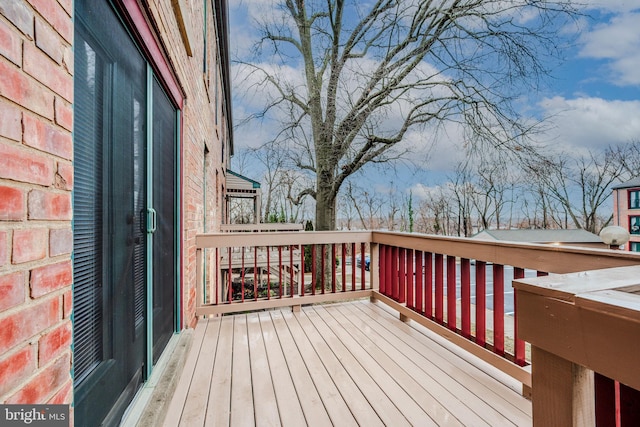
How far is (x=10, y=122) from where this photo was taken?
2.10 ft

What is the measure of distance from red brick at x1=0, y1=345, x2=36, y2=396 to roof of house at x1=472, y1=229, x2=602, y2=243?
2128cm

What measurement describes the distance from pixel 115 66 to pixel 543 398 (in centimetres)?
183

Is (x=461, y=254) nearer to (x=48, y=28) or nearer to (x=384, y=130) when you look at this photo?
(x=48, y=28)

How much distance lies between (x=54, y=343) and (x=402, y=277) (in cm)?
284

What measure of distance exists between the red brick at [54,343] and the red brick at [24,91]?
1.79 feet

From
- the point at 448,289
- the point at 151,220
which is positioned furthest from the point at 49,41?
the point at 448,289

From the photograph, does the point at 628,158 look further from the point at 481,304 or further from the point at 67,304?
the point at 67,304

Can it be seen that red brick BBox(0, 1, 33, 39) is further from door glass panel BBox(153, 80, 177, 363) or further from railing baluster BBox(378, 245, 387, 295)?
railing baluster BBox(378, 245, 387, 295)

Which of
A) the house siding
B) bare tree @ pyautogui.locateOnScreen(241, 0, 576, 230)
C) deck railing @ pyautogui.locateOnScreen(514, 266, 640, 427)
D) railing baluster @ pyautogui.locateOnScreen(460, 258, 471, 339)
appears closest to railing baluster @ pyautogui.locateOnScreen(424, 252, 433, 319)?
railing baluster @ pyautogui.locateOnScreen(460, 258, 471, 339)

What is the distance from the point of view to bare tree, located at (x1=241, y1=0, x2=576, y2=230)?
6.04 m

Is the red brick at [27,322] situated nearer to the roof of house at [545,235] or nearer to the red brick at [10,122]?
the red brick at [10,122]

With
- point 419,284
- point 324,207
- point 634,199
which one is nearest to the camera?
point 419,284

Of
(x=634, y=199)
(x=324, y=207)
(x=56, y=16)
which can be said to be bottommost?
(x=324, y=207)

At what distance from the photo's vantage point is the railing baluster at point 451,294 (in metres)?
2.44
